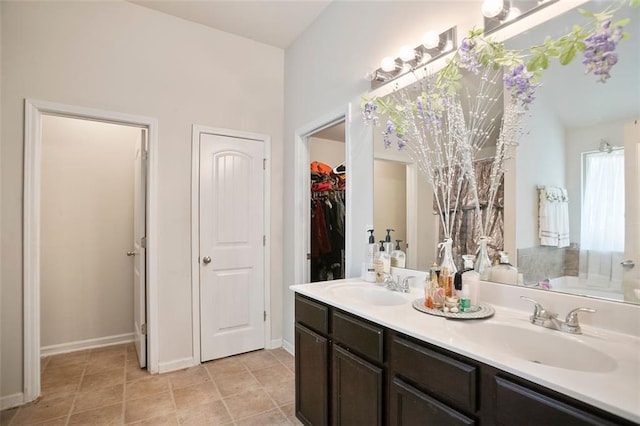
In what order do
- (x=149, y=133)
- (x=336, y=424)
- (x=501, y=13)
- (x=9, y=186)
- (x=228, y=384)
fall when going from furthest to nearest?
(x=149, y=133)
(x=228, y=384)
(x=9, y=186)
(x=336, y=424)
(x=501, y=13)

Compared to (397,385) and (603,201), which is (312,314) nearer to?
(397,385)

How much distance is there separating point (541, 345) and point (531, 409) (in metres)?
0.35

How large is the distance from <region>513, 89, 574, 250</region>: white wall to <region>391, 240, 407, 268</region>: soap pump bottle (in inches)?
27.1

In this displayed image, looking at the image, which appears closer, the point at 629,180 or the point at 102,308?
the point at 629,180

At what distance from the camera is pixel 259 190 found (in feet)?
10.1

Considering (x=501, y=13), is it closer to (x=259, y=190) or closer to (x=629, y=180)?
(x=629, y=180)

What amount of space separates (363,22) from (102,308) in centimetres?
355

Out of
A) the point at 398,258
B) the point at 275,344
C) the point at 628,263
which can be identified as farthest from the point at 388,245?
the point at 275,344

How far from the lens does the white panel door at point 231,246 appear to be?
2.84 metres

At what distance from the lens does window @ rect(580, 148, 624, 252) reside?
1.08 metres

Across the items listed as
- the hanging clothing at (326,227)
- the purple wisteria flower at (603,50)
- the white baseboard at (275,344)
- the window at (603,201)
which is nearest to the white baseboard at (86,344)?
the white baseboard at (275,344)

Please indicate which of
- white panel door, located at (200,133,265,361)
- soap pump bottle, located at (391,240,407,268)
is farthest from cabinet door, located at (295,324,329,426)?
white panel door, located at (200,133,265,361)

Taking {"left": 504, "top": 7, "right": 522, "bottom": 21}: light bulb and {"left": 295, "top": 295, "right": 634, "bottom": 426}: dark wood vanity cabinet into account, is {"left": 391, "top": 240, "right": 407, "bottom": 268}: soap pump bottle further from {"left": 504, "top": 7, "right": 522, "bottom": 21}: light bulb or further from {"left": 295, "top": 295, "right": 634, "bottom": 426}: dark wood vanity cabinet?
{"left": 504, "top": 7, "right": 522, "bottom": 21}: light bulb

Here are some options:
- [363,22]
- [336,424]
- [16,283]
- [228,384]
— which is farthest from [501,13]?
[16,283]
